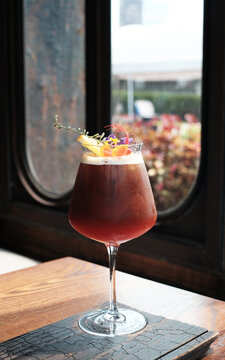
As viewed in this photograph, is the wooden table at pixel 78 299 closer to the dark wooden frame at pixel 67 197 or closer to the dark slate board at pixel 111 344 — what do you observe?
the dark slate board at pixel 111 344

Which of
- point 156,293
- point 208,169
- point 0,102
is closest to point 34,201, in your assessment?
point 0,102

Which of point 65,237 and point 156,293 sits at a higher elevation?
point 156,293

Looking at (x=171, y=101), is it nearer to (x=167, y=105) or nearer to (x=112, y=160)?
(x=167, y=105)

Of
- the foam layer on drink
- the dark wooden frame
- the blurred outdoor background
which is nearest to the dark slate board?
the foam layer on drink

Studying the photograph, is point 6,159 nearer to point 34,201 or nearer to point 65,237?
point 34,201

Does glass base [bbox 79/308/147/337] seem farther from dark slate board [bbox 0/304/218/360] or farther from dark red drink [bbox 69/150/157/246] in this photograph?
dark red drink [bbox 69/150/157/246]
